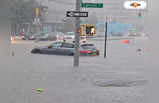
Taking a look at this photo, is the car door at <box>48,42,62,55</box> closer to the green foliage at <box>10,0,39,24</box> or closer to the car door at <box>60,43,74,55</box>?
the car door at <box>60,43,74,55</box>

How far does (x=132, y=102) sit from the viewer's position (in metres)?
7.79

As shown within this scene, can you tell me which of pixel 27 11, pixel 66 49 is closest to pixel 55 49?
pixel 66 49

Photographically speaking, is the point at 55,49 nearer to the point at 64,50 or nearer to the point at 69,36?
the point at 64,50

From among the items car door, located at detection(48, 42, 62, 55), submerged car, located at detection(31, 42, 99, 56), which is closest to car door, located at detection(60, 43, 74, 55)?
submerged car, located at detection(31, 42, 99, 56)

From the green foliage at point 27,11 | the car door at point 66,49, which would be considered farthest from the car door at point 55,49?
the green foliage at point 27,11

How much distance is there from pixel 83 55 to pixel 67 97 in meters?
19.2

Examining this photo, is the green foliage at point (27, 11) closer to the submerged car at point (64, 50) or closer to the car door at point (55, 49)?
the submerged car at point (64, 50)

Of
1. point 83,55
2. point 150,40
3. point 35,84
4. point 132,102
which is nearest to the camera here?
point 150,40

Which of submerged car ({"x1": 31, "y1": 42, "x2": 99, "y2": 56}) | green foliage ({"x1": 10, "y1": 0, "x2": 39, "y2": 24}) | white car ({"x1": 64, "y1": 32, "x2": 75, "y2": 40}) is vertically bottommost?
white car ({"x1": 64, "y1": 32, "x2": 75, "y2": 40})
